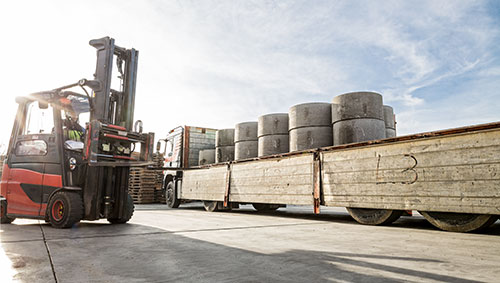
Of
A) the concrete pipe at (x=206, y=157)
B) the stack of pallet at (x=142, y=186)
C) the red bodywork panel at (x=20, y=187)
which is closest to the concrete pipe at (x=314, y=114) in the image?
the concrete pipe at (x=206, y=157)

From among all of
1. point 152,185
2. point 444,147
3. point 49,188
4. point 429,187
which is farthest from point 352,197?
point 152,185

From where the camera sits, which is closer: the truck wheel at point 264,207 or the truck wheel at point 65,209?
the truck wheel at point 65,209

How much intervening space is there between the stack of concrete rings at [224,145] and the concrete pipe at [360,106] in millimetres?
5081

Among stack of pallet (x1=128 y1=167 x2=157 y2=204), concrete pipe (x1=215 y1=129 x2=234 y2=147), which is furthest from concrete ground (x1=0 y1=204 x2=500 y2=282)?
stack of pallet (x1=128 y1=167 x2=157 y2=204)

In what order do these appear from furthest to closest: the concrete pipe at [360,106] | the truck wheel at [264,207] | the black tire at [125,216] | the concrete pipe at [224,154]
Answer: the concrete pipe at [224,154]
the truck wheel at [264,207]
the concrete pipe at [360,106]
the black tire at [125,216]

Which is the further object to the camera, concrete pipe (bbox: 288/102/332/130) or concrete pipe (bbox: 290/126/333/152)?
concrete pipe (bbox: 288/102/332/130)

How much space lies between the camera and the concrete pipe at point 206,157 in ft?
41.9

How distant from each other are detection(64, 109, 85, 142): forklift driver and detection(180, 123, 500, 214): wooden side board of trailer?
15.2 feet

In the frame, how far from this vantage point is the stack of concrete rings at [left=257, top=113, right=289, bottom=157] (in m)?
9.23

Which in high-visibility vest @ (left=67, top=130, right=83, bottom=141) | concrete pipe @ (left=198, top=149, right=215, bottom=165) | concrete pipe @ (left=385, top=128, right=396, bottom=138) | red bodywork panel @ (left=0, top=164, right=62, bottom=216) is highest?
concrete pipe @ (left=385, top=128, right=396, bottom=138)

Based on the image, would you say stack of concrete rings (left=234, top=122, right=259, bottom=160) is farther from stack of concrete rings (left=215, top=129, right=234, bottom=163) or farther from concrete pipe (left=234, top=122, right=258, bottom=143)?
stack of concrete rings (left=215, top=129, right=234, bottom=163)

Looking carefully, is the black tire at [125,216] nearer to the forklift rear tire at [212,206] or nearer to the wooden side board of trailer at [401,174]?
the wooden side board of trailer at [401,174]

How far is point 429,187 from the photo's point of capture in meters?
5.32

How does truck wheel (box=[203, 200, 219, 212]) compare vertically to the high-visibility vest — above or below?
below
